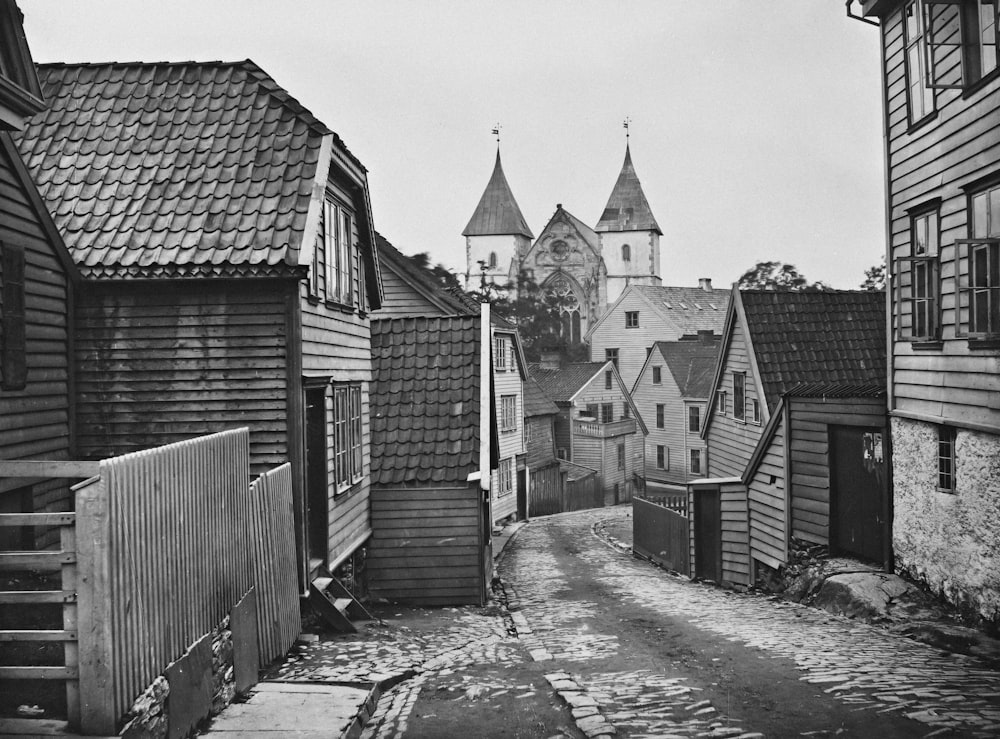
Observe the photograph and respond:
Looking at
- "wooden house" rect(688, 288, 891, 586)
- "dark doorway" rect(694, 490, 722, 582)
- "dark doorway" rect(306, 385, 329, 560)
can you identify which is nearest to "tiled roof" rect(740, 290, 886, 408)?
"wooden house" rect(688, 288, 891, 586)

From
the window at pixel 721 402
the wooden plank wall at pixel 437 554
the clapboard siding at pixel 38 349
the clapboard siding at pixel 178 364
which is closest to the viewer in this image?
the clapboard siding at pixel 38 349

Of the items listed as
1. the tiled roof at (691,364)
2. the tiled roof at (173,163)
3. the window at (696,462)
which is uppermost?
the tiled roof at (173,163)

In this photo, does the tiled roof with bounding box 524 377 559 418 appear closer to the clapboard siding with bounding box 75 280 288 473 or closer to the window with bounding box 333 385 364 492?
the window with bounding box 333 385 364 492

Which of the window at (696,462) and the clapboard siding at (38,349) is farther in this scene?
the window at (696,462)

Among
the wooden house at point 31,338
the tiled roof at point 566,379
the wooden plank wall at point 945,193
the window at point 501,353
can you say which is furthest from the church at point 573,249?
the wooden house at point 31,338

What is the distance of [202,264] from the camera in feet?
32.7

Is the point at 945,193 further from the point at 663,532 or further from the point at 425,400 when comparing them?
the point at 663,532

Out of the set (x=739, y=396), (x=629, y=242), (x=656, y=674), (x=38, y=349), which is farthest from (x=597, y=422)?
(x=629, y=242)

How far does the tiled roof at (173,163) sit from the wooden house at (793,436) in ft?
27.9

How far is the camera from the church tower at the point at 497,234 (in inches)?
3991

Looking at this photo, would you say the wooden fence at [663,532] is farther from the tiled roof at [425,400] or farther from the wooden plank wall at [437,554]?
the tiled roof at [425,400]

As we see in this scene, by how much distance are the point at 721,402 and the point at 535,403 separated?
57.9 ft

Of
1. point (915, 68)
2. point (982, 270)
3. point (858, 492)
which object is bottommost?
point (858, 492)

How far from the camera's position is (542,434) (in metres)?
41.7
